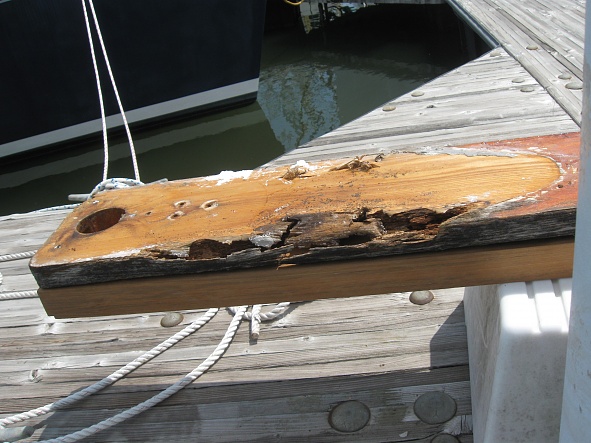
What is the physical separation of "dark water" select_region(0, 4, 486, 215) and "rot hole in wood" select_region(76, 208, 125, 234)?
518 cm

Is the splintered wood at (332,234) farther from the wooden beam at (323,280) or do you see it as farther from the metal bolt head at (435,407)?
the metal bolt head at (435,407)

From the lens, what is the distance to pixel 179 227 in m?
1.31


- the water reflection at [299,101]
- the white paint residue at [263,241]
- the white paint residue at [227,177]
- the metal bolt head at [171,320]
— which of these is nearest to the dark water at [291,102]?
the water reflection at [299,101]

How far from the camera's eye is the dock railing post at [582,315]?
71 cm

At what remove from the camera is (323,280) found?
122cm

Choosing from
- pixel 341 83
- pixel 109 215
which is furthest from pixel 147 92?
pixel 109 215

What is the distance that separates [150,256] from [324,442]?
0.69 metres

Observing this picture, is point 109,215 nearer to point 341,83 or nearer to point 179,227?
point 179,227

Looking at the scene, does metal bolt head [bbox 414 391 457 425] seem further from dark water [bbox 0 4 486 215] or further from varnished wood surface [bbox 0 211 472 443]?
dark water [bbox 0 4 486 215]

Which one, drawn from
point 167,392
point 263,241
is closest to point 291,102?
point 167,392

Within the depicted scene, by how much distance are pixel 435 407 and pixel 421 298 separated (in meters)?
0.50

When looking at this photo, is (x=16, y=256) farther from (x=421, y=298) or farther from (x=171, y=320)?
(x=421, y=298)

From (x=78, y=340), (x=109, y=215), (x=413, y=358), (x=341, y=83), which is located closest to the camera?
(x=109, y=215)

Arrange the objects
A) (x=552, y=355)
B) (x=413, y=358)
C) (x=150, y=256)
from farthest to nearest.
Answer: (x=413, y=358) → (x=150, y=256) → (x=552, y=355)
